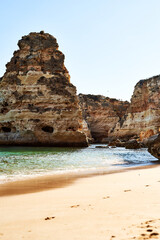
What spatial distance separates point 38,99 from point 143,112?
25245 mm

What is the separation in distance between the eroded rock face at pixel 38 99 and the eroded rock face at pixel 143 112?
686 inches

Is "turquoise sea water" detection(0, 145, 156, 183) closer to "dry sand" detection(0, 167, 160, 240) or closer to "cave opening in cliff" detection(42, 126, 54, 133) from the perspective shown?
"dry sand" detection(0, 167, 160, 240)

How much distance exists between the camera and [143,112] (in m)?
48.4

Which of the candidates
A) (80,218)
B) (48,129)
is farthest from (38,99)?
(80,218)

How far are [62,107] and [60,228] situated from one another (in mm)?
30382

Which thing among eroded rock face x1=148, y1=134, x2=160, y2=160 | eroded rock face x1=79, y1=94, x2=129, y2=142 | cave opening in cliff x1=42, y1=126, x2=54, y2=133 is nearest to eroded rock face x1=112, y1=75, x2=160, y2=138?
eroded rock face x1=79, y1=94, x2=129, y2=142

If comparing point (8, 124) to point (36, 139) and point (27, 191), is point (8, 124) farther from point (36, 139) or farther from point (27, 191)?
point (27, 191)

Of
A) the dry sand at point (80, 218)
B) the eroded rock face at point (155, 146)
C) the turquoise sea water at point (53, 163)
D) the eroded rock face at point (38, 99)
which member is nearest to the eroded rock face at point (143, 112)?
the eroded rock face at point (38, 99)

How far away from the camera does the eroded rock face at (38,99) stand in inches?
1228

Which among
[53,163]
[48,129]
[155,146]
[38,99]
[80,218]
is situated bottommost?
[53,163]

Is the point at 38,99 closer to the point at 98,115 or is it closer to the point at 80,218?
the point at 80,218

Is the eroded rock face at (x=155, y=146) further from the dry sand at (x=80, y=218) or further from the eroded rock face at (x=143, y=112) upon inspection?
the eroded rock face at (x=143, y=112)

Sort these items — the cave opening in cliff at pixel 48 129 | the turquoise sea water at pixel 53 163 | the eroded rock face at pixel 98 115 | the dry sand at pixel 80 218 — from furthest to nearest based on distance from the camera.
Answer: the eroded rock face at pixel 98 115 → the cave opening in cliff at pixel 48 129 → the turquoise sea water at pixel 53 163 → the dry sand at pixel 80 218

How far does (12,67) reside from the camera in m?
34.9
